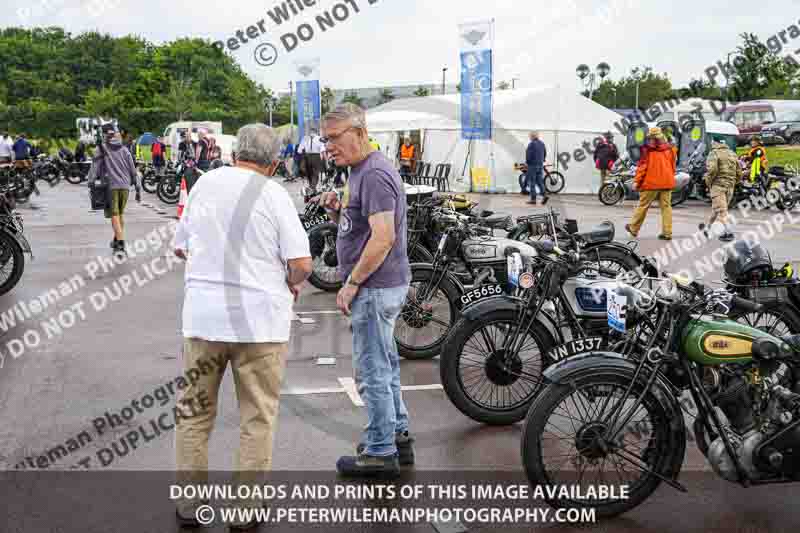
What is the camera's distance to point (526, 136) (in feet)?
80.3

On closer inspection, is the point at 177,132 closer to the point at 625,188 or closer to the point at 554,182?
the point at 554,182

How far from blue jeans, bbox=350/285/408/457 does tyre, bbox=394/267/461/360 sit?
2.10 m

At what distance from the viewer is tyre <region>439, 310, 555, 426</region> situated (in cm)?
481

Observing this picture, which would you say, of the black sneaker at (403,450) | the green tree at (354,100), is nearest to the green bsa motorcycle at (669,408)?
the black sneaker at (403,450)

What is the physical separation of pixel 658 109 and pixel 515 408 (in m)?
16.6

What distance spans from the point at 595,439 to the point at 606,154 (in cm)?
2027

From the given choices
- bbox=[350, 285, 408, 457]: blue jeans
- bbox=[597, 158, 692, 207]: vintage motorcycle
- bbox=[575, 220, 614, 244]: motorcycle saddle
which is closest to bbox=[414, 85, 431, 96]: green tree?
bbox=[597, 158, 692, 207]: vintage motorcycle

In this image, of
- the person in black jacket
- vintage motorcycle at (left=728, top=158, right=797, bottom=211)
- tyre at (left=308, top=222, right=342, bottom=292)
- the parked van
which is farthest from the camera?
the parked van

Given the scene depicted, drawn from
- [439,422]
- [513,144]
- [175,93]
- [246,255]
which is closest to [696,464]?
[439,422]

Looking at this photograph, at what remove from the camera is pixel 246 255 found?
3420mm

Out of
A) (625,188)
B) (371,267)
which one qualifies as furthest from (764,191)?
(371,267)

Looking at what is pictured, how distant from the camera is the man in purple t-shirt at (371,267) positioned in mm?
3828

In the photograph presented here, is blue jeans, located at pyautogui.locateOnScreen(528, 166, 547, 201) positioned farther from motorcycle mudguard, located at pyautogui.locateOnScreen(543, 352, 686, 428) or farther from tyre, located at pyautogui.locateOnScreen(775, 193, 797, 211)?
motorcycle mudguard, located at pyautogui.locateOnScreen(543, 352, 686, 428)

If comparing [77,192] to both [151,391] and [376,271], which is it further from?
[376,271]
